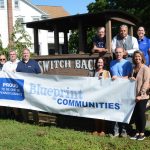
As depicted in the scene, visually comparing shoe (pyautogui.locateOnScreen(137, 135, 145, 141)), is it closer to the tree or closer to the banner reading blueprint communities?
the banner reading blueprint communities

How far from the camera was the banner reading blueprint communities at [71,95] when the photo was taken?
8.30m

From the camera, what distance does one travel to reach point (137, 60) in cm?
782

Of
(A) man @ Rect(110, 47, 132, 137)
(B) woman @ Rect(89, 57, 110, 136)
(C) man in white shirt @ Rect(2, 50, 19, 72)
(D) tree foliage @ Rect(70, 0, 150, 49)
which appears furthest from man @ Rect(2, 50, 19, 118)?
(D) tree foliage @ Rect(70, 0, 150, 49)

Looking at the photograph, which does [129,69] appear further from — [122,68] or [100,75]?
[100,75]

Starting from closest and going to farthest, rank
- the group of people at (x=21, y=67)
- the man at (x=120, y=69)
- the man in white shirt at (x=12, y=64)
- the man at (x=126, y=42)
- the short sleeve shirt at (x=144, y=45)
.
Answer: the man at (x=120, y=69) → the man at (x=126, y=42) → the short sleeve shirt at (x=144, y=45) → the group of people at (x=21, y=67) → the man in white shirt at (x=12, y=64)

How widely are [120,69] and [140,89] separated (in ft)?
2.19

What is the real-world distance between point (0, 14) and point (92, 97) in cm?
5041

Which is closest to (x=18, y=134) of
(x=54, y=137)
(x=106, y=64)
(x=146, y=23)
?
(x=54, y=137)

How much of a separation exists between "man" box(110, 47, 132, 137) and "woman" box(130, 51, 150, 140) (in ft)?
0.87

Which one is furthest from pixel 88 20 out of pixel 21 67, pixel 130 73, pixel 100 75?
pixel 130 73

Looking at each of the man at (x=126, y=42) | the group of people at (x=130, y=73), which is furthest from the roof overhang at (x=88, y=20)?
the man at (x=126, y=42)

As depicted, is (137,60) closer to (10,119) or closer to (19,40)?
(10,119)

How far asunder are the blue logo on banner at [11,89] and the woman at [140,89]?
11.0ft

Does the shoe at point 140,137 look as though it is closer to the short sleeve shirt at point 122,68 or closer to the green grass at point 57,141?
the green grass at point 57,141
